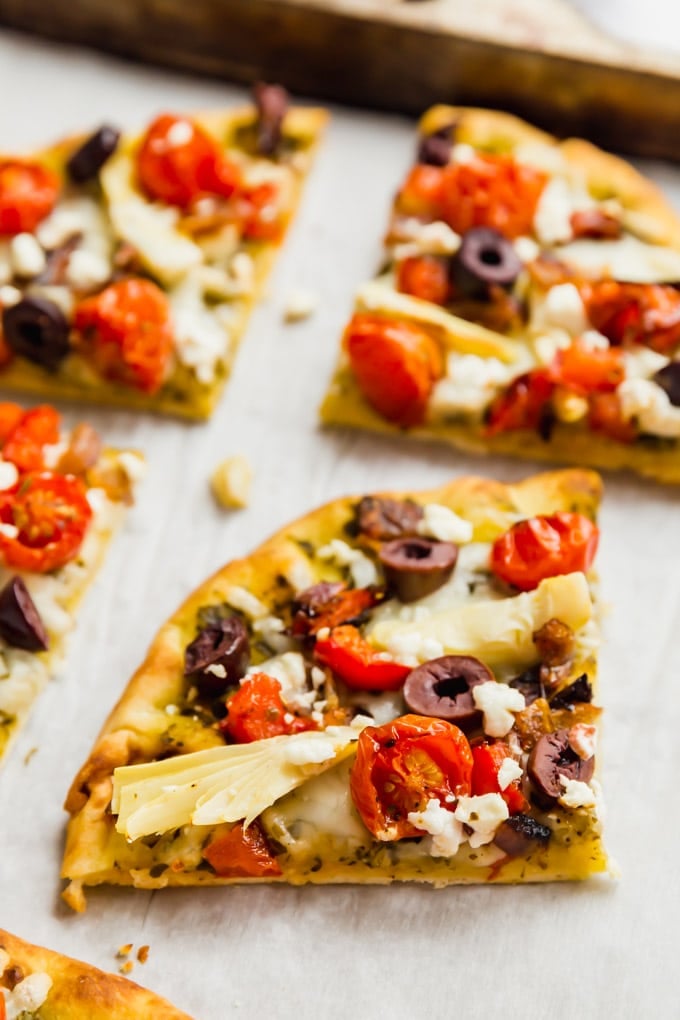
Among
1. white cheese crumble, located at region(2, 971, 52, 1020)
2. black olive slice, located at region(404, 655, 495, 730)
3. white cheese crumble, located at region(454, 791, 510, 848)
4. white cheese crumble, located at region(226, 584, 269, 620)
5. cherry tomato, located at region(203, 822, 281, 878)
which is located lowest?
white cheese crumble, located at region(2, 971, 52, 1020)

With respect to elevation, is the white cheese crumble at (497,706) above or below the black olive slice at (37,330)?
above

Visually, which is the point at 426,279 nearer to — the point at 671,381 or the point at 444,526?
the point at 671,381

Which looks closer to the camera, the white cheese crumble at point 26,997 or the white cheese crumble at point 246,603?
the white cheese crumble at point 26,997

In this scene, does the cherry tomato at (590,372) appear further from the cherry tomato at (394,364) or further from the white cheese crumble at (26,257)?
the white cheese crumble at (26,257)

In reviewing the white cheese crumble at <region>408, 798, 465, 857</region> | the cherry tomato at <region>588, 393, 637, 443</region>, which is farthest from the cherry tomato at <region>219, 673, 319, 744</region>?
the cherry tomato at <region>588, 393, 637, 443</region>

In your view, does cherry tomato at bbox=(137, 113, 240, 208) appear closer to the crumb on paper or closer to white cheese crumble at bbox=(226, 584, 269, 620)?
the crumb on paper

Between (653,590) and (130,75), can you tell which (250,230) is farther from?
(653,590)

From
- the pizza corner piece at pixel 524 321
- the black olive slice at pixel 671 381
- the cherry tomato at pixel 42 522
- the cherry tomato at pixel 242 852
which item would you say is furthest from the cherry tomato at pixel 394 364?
the cherry tomato at pixel 242 852

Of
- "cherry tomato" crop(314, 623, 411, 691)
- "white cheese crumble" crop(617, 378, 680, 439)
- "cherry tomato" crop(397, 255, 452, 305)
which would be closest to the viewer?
"cherry tomato" crop(314, 623, 411, 691)
